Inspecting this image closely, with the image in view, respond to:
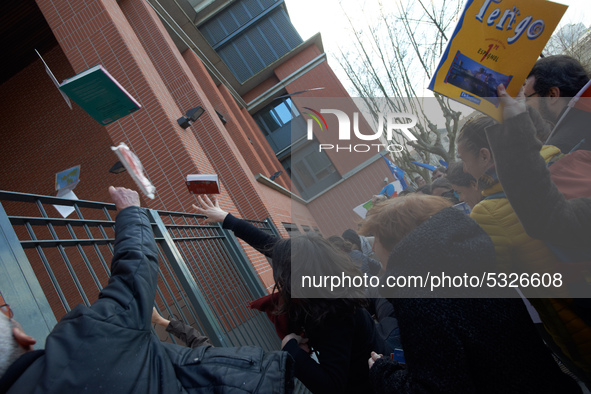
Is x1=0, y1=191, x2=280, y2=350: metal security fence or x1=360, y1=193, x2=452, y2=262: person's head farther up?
x1=0, y1=191, x2=280, y2=350: metal security fence

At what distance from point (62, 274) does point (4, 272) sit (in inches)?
316

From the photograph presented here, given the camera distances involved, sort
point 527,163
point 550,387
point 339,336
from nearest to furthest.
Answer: point 550,387, point 527,163, point 339,336

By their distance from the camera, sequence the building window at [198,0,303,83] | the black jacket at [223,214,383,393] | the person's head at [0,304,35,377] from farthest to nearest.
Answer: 1. the building window at [198,0,303,83]
2. the black jacket at [223,214,383,393]
3. the person's head at [0,304,35,377]

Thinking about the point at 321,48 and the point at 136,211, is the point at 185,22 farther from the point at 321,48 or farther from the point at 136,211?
the point at 136,211

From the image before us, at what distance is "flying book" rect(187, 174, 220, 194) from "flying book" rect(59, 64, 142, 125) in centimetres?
107

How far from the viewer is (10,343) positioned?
1153 mm

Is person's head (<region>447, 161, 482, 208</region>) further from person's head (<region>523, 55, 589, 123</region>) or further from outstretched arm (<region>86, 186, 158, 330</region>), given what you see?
outstretched arm (<region>86, 186, 158, 330</region>)

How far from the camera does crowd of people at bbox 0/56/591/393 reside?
48.4 inches

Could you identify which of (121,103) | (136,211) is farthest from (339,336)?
(121,103)

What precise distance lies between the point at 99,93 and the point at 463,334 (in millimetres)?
3460

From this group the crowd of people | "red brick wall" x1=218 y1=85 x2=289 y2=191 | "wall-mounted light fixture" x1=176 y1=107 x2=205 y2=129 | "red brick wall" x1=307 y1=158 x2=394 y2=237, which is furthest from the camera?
"red brick wall" x1=307 y1=158 x2=394 y2=237

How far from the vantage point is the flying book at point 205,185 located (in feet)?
10.6

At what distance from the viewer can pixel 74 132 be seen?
8.98 meters

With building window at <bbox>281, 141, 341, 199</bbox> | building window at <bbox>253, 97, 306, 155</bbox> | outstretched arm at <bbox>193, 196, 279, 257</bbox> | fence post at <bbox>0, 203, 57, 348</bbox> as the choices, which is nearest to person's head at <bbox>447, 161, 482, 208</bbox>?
outstretched arm at <bbox>193, 196, 279, 257</bbox>
